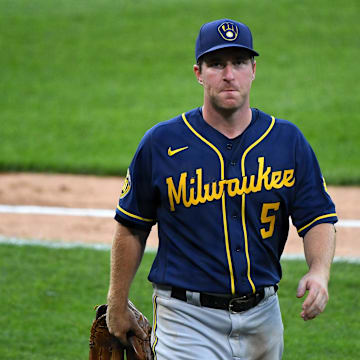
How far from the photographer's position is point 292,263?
25.9ft

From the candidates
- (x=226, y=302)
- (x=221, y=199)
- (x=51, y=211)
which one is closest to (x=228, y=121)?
(x=221, y=199)

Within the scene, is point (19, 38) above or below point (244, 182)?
above

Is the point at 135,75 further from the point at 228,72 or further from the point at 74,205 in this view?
the point at 228,72

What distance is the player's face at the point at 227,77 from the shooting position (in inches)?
148

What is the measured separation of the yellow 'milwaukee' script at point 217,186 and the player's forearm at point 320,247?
10.2 inches

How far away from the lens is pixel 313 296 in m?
3.57

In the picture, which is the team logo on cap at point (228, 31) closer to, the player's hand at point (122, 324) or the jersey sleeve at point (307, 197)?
the jersey sleeve at point (307, 197)

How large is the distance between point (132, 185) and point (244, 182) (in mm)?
501

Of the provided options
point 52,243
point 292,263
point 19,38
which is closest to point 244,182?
point 292,263

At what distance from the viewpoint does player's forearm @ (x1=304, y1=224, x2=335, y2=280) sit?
12.3ft

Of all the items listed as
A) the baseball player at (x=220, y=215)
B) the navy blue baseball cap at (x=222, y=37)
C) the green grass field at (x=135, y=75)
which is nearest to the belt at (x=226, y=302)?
the baseball player at (x=220, y=215)

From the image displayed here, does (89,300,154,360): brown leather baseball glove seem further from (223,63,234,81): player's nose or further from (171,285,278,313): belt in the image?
(223,63,234,81): player's nose

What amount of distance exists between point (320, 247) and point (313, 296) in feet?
1.05

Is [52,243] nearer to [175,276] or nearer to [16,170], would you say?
[16,170]
